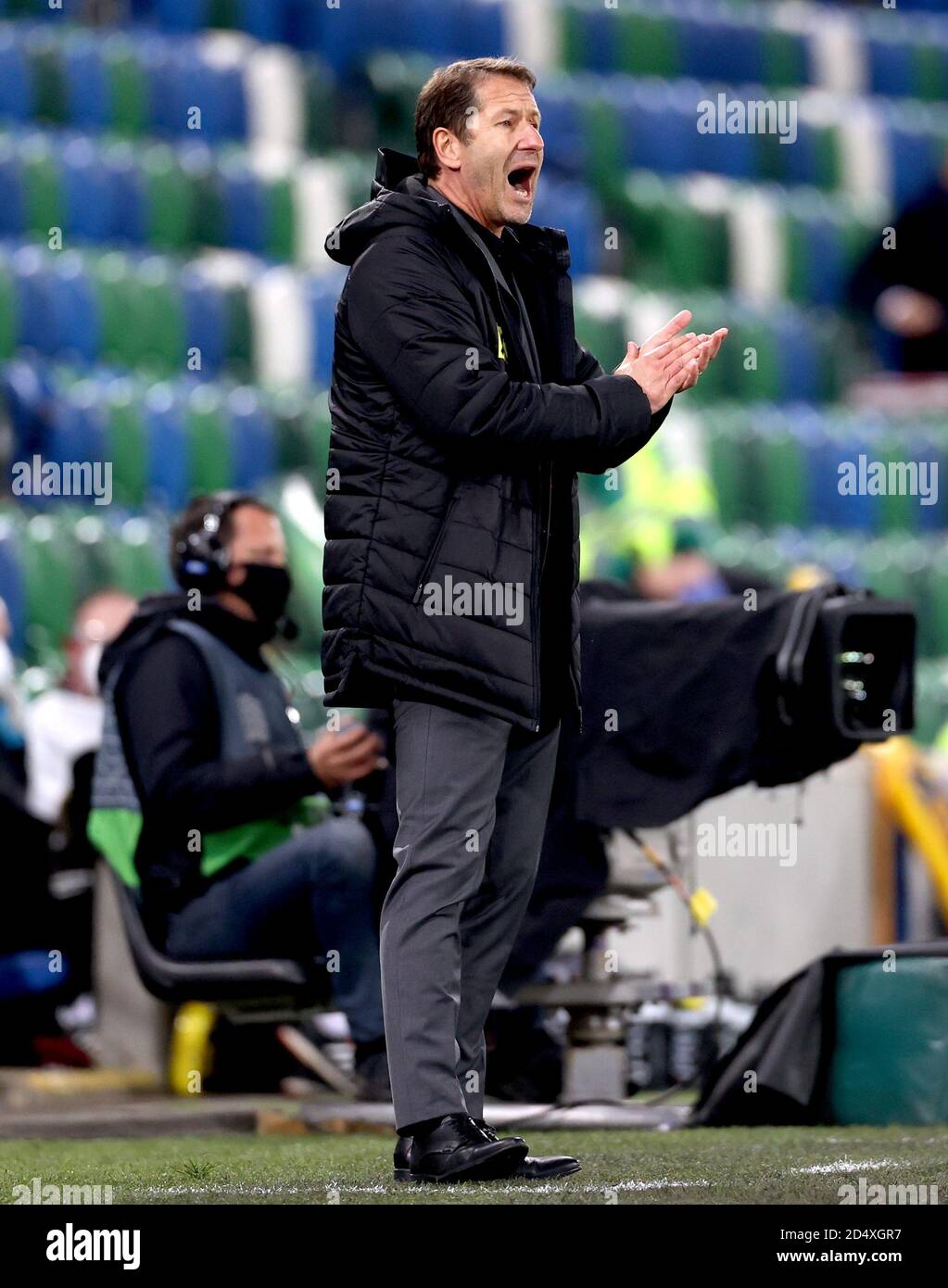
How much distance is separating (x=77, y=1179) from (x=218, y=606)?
2.00 m

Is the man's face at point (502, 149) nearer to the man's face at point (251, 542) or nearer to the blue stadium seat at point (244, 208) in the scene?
the man's face at point (251, 542)

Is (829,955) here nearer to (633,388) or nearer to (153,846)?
(153,846)

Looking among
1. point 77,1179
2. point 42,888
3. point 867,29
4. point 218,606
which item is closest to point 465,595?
point 77,1179

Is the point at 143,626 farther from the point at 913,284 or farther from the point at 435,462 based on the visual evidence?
the point at 913,284

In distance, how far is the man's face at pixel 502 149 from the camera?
313 cm

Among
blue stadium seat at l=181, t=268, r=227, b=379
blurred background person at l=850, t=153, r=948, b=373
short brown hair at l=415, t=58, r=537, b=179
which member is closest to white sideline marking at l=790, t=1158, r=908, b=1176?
short brown hair at l=415, t=58, r=537, b=179

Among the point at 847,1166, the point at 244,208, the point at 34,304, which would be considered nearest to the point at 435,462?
the point at 847,1166

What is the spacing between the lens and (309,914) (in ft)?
15.4

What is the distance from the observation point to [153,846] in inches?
184

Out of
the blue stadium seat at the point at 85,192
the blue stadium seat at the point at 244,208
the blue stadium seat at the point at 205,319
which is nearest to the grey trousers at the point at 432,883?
the blue stadium seat at the point at 205,319

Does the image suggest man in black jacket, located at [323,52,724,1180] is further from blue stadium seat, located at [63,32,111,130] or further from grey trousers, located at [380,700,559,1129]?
blue stadium seat, located at [63,32,111,130]

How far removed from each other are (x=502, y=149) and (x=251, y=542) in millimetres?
1931

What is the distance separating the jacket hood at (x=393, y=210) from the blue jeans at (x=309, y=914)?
1621 mm

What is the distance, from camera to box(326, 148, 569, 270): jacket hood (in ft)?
10.3
